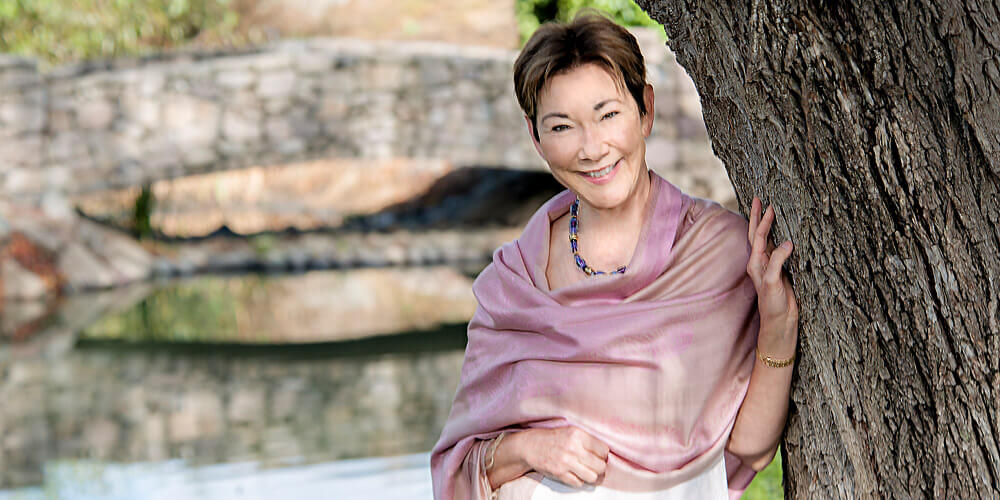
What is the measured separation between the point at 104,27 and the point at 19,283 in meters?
5.69

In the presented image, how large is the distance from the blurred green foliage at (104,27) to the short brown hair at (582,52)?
12345mm

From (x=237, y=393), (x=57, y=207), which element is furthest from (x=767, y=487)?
(x=57, y=207)

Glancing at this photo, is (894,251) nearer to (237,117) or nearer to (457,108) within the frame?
(457,108)


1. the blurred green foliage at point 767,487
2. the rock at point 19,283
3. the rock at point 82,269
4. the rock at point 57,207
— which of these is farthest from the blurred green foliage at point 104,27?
the blurred green foliage at point 767,487

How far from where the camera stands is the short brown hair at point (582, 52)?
5.54ft

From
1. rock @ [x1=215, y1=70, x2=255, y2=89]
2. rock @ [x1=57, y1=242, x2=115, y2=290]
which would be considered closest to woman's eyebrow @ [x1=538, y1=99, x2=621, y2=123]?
rock @ [x1=57, y1=242, x2=115, y2=290]

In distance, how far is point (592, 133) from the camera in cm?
170

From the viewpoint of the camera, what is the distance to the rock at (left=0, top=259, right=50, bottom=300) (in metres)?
9.12

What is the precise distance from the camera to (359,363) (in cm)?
639

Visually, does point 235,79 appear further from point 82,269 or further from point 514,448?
point 514,448

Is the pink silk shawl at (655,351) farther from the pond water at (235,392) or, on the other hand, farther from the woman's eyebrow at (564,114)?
the pond water at (235,392)

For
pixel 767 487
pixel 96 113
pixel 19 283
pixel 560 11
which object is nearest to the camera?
pixel 767 487

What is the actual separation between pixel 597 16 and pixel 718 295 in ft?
1.54

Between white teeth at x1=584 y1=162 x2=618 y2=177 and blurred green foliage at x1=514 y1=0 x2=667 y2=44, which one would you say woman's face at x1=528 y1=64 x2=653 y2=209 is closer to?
white teeth at x1=584 y1=162 x2=618 y2=177
